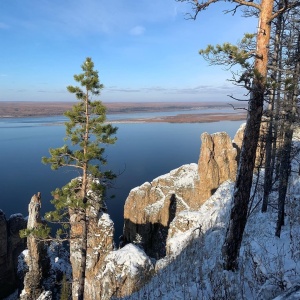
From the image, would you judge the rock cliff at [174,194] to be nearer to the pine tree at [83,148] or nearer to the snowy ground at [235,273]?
the snowy ground at [235,273]

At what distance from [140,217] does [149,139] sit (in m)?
104

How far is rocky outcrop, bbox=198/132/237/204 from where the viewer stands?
117 ft

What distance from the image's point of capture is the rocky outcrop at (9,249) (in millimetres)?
30938

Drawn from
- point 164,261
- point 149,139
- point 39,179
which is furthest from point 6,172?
point 164,261

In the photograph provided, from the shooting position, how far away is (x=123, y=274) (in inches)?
413

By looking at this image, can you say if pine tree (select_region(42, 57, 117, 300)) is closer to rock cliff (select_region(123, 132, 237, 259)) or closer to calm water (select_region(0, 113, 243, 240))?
rock cliff (select_region(123, 132, 237, 259))

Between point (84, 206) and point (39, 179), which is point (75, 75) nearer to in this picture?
point (84, 206)

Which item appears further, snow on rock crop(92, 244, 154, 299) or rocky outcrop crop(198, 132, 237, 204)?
rocky outcrop crop(198, 132, 237, 204)

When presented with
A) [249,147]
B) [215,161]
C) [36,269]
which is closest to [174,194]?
[215,161]

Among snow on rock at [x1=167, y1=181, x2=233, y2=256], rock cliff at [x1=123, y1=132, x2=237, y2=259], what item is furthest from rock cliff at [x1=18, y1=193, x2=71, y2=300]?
rock cliff at [x1=123, y1=132, x2=237, y2=259]

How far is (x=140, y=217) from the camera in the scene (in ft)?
123

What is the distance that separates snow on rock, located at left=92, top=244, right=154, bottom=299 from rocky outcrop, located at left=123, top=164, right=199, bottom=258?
24.4 meters

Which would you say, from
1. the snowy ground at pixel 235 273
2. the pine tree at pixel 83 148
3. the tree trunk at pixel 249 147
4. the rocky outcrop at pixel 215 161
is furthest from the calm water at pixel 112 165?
the tree trunk at pixel 249 147

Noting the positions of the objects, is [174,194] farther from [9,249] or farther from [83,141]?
[83,141]
